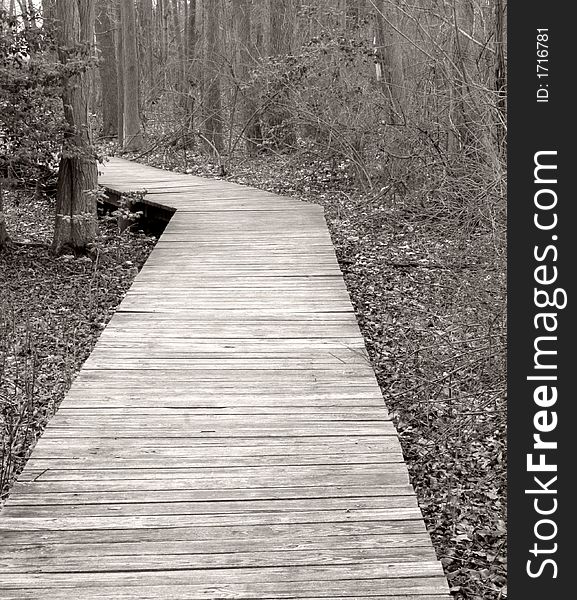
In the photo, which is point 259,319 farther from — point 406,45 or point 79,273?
point 406,45

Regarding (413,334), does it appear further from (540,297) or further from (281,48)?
→ (281,48)

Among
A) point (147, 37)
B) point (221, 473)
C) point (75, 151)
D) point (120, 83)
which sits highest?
point (147, 37)

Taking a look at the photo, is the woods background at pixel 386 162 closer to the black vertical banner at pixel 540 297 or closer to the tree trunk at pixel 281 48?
the tree trunk at pixel 281 48

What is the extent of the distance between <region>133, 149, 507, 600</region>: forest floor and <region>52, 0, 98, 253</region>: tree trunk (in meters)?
2.93

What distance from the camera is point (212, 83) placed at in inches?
707

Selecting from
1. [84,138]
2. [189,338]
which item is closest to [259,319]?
[189,338]

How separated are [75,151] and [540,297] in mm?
6069

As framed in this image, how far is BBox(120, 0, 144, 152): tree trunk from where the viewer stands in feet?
70.3

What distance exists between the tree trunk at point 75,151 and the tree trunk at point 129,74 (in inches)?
472

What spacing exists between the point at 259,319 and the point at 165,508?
3078mm

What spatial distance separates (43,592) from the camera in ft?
9.71

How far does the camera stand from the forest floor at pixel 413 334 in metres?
4.58

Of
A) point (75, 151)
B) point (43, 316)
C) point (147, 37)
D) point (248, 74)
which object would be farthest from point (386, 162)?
point (147, 37)

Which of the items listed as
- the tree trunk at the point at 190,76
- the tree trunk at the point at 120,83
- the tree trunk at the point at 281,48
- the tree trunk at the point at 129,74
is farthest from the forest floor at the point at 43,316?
the tree trunk at the point at 120,83
